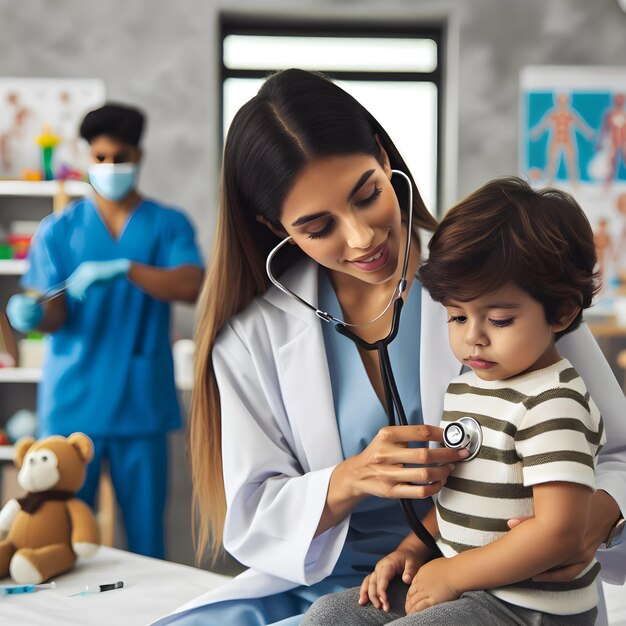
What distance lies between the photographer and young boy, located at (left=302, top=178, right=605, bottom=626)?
0.96 metres

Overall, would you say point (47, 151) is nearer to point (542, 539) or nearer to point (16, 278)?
point (16, 278)

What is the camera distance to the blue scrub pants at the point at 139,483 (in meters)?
2.60

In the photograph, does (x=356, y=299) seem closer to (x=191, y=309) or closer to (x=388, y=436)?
(x=388, y=436)

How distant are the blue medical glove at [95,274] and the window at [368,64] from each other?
1959 mm

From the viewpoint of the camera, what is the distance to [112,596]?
156cm

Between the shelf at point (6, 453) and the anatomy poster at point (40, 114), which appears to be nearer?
the shelf at point (6, 453)

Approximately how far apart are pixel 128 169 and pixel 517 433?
6.33ft

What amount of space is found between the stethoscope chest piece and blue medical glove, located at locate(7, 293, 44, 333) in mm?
1750

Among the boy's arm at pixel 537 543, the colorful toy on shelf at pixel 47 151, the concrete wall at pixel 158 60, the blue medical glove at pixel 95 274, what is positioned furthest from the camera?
the concrete wall at pixel 158 60

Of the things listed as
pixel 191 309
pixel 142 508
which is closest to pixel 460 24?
pixel 191 309

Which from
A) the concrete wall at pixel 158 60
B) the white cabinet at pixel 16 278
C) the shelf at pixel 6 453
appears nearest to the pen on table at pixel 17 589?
the shelf at pixel 6 453

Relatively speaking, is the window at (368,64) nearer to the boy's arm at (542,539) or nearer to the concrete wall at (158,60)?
the concrete wall at (158,60)

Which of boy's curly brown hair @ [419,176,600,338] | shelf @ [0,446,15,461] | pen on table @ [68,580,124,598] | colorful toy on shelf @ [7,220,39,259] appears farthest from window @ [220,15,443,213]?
boy's curly brown hair @ [419,176,600,338]

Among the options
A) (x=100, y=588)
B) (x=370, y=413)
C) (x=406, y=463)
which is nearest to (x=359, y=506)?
(x=370, y=413)
